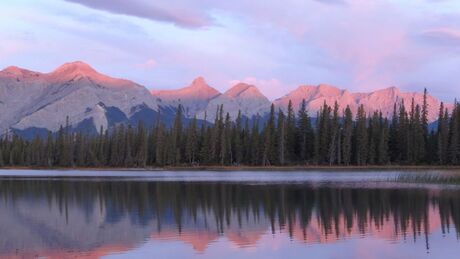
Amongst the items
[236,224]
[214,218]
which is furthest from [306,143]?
[236,224]

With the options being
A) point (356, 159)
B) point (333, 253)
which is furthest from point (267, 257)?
point (356, 159)

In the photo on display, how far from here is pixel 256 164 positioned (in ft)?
495

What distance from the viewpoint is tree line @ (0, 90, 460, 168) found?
5423 inches

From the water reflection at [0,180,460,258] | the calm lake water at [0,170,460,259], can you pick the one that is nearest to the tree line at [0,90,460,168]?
the calm lake water at [0,170,460,259]

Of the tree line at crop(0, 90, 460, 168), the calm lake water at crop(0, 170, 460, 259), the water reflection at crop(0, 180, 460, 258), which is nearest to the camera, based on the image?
the calm lake water at crop(0, 170, 460, 259)

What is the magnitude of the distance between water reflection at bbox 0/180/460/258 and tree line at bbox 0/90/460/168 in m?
82.3

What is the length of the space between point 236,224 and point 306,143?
117222 millimetres

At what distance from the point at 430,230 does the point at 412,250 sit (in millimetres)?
6633

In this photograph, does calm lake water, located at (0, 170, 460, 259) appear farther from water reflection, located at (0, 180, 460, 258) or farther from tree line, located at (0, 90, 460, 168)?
tree line, located at (0, 90, 460, 168)

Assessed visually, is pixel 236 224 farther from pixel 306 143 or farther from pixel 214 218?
pixel 306 143

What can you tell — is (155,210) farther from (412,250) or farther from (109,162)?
(109,162)

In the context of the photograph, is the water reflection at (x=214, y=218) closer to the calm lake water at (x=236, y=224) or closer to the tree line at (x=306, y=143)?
the calm lake water at (x=236, y=224)

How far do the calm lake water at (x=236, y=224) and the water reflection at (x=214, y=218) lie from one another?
0.19ft

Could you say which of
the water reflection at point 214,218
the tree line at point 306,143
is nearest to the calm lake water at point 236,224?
the water reflection at point 214,218
